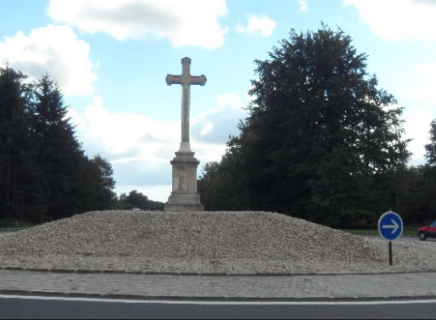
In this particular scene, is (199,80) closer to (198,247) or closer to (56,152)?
(198,247)

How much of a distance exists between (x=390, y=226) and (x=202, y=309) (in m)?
7.77

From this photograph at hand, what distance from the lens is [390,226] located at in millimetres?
16625

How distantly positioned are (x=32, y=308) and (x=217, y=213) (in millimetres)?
12786

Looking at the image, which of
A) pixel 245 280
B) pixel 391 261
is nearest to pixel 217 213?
pixel 391 261

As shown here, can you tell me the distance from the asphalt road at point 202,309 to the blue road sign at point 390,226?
496cm

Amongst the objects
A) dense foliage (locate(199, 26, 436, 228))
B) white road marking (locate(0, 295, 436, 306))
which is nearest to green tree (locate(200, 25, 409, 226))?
dense foliage (locate(199, 26, 436, 228))

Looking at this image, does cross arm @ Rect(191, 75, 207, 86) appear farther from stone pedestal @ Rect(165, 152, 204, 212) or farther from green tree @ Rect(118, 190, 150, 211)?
green tree @ Rect(118, 190, 150, 211)

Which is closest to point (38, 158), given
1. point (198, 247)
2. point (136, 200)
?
point (198, 247)

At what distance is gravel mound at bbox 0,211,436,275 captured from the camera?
1645cm

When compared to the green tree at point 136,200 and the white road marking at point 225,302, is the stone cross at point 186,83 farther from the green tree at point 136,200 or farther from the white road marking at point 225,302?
the green tree at point 136,200

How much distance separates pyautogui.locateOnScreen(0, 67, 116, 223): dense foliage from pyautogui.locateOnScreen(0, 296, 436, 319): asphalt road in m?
47.9

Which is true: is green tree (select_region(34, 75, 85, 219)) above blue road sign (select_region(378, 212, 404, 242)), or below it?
above

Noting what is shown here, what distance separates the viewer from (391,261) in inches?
699

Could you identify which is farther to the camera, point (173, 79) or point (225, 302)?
point (173, 79)
